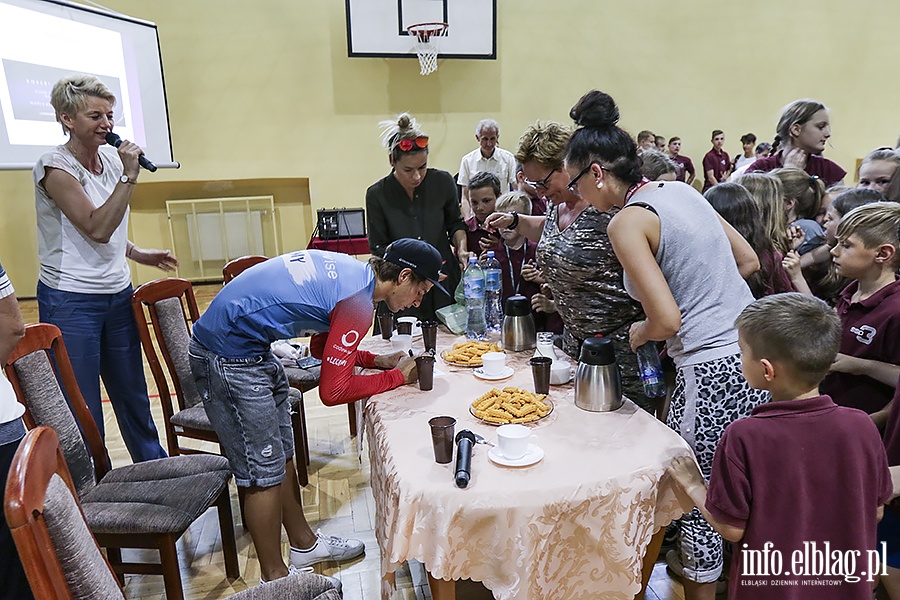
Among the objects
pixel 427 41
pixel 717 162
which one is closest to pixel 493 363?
pixel 427 41

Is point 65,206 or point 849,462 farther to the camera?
point 65,206

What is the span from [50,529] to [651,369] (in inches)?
57.2

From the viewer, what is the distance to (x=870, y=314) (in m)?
1.71

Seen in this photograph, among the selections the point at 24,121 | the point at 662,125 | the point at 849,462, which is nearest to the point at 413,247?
the point at 849,462

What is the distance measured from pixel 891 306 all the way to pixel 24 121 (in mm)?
4576

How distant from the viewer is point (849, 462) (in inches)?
43.2

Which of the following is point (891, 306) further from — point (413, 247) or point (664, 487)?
point (413, 247)

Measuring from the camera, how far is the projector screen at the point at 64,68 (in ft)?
11.7

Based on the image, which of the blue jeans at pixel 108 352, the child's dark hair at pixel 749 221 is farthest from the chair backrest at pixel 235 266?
the child's dark hair at pixel 749 221

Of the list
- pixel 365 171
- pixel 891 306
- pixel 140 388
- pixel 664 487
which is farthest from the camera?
pixel 365 171

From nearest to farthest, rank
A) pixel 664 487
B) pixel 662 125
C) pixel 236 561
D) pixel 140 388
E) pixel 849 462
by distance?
pixel 849 462 < pixel 664 487 < pixel 236 561 < pixel 140 388 < pixel 662 125

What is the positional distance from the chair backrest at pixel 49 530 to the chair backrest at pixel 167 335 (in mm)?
1290

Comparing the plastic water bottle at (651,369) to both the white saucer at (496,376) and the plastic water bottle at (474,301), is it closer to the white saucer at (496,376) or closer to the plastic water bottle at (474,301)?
the white saucer at (496,376)

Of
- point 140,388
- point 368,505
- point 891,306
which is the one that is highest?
point 891,306
